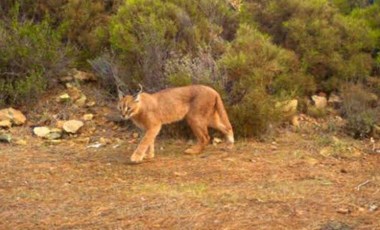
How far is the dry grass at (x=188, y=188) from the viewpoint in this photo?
19.6 ft

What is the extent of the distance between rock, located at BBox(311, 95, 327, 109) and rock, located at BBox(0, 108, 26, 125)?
16.0 ft

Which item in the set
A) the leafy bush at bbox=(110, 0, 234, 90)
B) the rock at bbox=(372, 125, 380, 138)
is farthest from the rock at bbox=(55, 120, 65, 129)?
the rock at bbox=(372, 125, 380, 138)

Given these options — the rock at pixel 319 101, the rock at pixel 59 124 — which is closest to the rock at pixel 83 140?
the rock at pixel 59 124

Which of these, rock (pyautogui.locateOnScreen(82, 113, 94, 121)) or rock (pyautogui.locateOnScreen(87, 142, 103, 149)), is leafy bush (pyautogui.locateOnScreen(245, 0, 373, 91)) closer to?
rock (pyautogui.locateOnScreen(82, 113, 94, 121))

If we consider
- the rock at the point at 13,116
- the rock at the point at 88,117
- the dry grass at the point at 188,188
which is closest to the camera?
the dry grass at the point at 188,188

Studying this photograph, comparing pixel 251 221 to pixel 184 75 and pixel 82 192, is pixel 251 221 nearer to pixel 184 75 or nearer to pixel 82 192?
pixel 82 192

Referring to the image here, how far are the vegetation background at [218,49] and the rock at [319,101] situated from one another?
0.20 metres

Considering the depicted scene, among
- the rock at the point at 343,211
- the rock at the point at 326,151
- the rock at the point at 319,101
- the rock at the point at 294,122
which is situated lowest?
the rock at the point at 294,122

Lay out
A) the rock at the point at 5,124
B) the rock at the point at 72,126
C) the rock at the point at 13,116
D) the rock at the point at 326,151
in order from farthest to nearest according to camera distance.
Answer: the rock at the point at 13,116
the rock at the point at 5,124
the rock at the point at 72,126
the rock at the point at 326,151

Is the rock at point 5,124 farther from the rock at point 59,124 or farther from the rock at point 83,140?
the rock at point 83,140

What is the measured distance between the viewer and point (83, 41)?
1188 cm

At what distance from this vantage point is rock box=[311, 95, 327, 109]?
34.9ft

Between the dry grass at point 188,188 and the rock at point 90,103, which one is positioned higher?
the dry grass at point 188,188

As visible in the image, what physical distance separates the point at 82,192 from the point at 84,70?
5.07 meters
